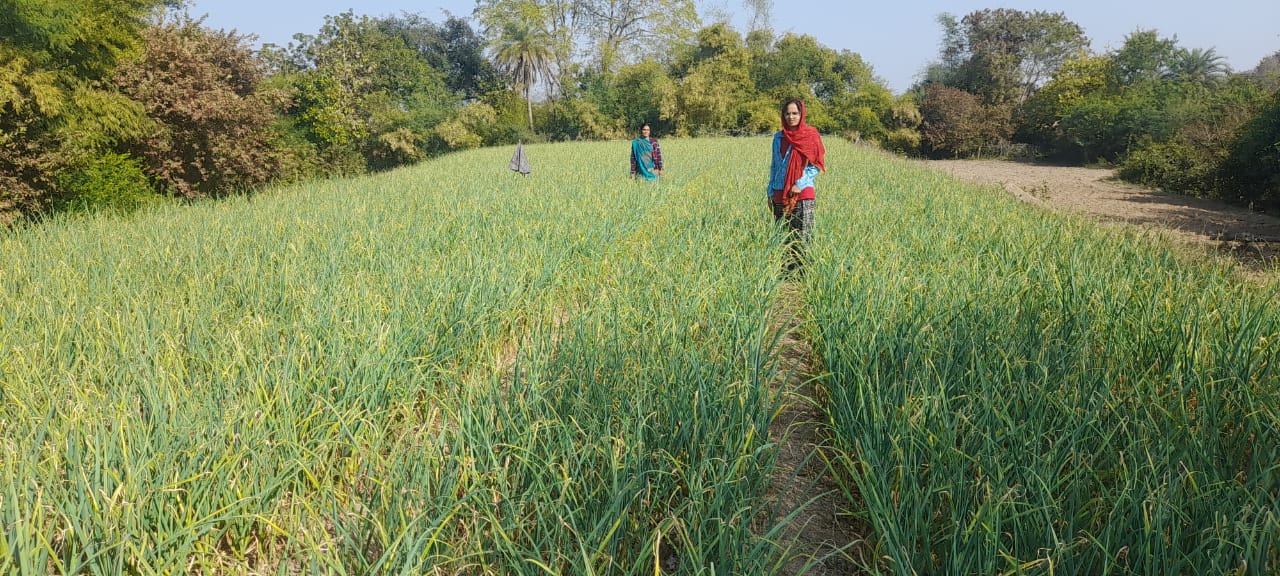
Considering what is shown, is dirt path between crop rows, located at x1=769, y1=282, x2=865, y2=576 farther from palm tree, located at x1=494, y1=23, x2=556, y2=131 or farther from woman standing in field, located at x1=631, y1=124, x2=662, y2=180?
palm tree, located at x1=494, y1=23, x2=556, y2=131

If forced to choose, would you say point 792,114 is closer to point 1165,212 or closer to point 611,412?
point 611,412

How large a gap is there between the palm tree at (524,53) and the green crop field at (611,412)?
38.3m

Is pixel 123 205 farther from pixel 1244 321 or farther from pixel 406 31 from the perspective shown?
pixel 406 31

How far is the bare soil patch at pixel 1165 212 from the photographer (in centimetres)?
800

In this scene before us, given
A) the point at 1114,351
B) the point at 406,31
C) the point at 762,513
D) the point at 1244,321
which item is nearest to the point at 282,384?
the point at 762,513

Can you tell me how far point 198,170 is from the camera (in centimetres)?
1215

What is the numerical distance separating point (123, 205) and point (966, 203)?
11.1 m

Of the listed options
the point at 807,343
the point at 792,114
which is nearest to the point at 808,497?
the point at 807,343

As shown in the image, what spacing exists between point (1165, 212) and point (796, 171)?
13488mm

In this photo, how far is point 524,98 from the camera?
4219 cm

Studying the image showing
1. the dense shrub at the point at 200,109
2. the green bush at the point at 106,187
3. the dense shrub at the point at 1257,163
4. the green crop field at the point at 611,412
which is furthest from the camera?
the dense shrub at the point at 1257,163

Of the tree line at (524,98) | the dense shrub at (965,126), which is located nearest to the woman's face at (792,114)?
the tree line at (524,98)

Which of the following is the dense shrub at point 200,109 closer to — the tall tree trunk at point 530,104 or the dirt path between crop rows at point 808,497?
the dirt path between crop rows at point 808,497

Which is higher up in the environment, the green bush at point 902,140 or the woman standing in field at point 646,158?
the green bush at point 902,140
